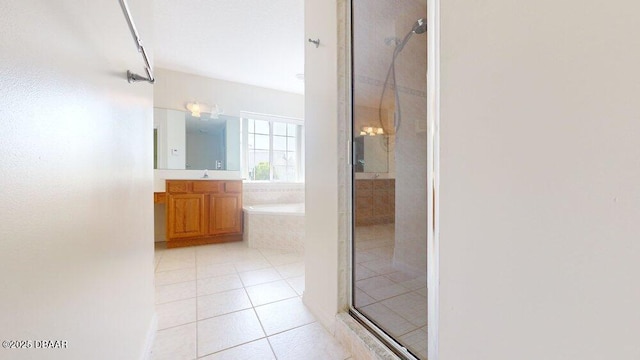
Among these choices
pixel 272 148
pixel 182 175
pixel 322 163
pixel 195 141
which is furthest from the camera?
pixel 272 148

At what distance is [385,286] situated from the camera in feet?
4.43

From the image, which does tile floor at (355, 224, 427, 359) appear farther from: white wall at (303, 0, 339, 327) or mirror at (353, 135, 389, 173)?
mirror at (353, 135, 389, 173)

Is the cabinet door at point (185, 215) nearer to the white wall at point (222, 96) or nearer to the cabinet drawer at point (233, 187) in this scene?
the cabinet drawer at point (233, 187)

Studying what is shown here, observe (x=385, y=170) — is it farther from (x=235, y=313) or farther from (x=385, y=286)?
(x=235, y=313)

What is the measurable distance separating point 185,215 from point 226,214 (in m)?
0.47

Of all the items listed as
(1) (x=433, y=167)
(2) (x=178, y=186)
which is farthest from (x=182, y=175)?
(1) (x=433, y=167)

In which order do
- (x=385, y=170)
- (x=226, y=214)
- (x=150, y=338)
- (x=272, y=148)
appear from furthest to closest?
(x=272, y=148)
(x=226, y=214)
(x=385, y=170)
(x=150, y=338)

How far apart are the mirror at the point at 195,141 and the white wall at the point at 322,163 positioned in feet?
7.55

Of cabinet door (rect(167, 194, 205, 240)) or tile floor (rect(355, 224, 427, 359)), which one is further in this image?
cabinet door (rect(167, 194, 205, 240))

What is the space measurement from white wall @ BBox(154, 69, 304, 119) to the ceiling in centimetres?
13

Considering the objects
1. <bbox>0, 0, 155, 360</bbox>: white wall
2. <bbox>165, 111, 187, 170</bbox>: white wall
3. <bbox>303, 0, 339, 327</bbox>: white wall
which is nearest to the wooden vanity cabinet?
<bbox>165, 111, 187, 170</bbox>: white wall

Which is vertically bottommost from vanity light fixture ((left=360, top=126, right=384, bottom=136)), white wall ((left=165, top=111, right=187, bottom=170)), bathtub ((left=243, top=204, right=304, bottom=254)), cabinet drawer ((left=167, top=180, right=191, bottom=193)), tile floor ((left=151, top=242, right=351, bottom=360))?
tile floor ((left=151, top=242, right=351, bottom=360))

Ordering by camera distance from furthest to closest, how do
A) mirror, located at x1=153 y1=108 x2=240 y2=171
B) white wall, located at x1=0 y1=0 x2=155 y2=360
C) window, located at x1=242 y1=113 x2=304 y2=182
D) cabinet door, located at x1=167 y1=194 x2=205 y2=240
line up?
window, located at x1=242 y1=113 x2=304 y2=182
mirror, located at x1=153 y1=108 x2=240 y2=171
cabinet door, located at x1=167 y1=194 x2=205 y2=240
white wall, located at x1=0 y1=0 x2=155 y2=360

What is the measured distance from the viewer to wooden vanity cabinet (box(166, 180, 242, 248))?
293 cm
